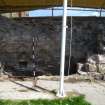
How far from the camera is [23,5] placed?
48.3ft

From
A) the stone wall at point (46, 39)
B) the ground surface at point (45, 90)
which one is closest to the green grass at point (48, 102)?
the ground surface at point (45, 90)

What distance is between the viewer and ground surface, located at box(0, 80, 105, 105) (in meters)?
10.0

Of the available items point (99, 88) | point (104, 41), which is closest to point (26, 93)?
point (99, 88)

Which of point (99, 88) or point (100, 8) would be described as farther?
point (100, 8)

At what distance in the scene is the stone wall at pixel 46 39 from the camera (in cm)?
1449

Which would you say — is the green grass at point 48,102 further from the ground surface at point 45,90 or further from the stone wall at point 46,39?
the stone wall at point 46,39

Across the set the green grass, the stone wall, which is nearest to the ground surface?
the green grass

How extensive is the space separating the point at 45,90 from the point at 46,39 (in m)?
4.37

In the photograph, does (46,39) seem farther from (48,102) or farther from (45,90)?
(48,102)

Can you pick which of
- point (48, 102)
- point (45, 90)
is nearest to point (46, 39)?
point (45, 90)

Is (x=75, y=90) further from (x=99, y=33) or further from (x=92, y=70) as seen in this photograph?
(x=99, y=33)

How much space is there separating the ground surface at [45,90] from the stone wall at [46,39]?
2810 millimetres

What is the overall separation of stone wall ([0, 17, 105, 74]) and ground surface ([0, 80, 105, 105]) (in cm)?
281

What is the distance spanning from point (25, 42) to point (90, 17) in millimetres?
2490
